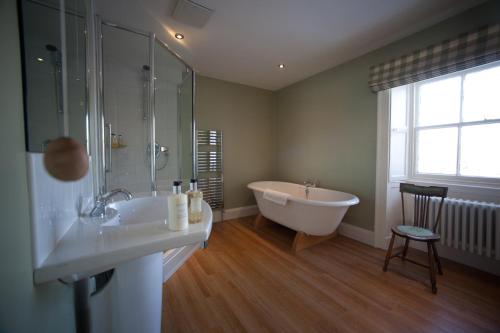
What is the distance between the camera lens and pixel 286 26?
2037mm

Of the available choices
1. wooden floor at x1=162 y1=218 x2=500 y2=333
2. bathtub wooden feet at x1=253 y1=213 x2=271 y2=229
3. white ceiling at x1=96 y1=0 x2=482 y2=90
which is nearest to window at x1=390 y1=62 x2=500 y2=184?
white ceiling at x1=96 y1=0 x2=482 y2=90

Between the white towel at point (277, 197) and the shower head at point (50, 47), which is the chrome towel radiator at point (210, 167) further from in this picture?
the shower head at point (50, 47)

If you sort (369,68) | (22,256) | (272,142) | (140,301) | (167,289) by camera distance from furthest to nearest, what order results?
(272,142)
(369,68)
(167,289)
(140,301)
(22,256)

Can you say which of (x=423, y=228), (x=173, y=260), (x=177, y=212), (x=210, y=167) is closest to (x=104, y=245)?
(x=177, y=212)

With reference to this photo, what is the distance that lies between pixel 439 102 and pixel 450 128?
0.33 metres

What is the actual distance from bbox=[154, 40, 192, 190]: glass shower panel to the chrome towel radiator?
1.42 ft

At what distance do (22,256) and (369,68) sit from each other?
10.5 feet

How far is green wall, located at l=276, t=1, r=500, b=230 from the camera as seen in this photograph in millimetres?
2091

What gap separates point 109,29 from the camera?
1.88 meters

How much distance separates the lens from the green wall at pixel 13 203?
453mm

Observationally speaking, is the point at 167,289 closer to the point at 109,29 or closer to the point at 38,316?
the point at 38,316

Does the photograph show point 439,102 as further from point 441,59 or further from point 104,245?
point 104,245

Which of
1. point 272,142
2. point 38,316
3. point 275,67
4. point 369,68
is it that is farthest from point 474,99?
point 38,316

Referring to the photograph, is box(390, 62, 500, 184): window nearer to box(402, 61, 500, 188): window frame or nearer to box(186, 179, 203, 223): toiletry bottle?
box(402, 61, 500, 188): window frame
